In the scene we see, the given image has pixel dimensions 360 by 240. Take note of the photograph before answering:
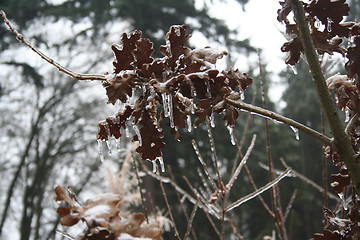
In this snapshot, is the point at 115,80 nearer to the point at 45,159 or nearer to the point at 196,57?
Result: the point at 196,57

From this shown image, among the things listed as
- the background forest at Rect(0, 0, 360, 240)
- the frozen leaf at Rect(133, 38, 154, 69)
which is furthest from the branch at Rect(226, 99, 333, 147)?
the background forest at Rect(0, 0, 360, 240)

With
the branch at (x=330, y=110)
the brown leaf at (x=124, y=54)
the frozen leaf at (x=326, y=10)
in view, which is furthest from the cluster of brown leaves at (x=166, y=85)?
the frozen leaf at (x=326, y=10)

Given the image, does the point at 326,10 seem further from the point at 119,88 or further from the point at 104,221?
the point at 104,221

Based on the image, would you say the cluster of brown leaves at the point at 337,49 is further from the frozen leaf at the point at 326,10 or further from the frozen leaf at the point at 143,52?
the frozen leaf at the point at 143,52

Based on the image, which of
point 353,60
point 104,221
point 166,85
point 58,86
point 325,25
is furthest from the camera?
point 58,86

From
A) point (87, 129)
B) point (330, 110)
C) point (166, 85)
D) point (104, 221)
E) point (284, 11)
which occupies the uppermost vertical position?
point (87, 129)

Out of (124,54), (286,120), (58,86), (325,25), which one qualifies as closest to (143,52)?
(124,54)

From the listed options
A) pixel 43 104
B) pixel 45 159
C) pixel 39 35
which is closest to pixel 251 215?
pixel 45 159
